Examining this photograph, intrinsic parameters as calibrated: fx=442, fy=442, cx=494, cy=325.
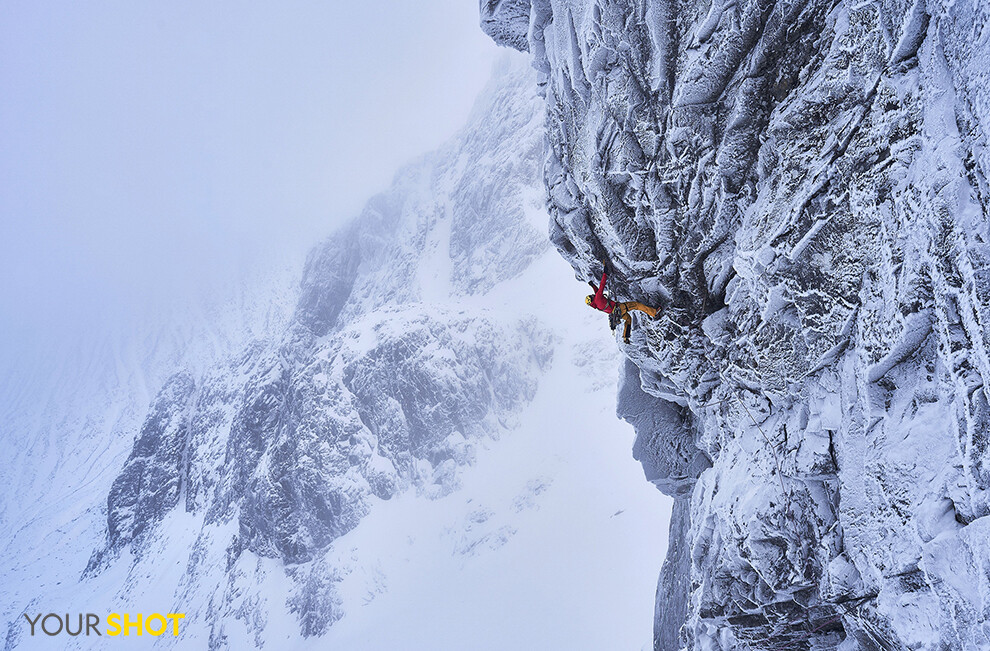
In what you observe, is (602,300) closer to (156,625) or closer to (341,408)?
(341,408)

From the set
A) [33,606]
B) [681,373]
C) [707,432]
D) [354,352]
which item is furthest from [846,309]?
[33,606]

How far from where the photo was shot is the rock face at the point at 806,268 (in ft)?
13.1

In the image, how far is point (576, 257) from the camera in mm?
9930

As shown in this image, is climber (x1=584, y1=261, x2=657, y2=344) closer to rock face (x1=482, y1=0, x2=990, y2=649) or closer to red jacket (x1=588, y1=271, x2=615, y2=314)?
red jacket (x1=588, y1=271, x2=615, y2=314)

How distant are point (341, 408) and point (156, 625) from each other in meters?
35.8

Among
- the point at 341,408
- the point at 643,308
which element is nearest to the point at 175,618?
the point at 341,408

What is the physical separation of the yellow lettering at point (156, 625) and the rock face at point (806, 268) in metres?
70.7

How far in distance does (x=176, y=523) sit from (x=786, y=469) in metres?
84.3

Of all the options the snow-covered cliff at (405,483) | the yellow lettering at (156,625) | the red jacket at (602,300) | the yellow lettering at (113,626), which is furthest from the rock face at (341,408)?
the red jacket at (602,300)

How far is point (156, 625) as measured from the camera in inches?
2184

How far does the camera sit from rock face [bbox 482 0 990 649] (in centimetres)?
400

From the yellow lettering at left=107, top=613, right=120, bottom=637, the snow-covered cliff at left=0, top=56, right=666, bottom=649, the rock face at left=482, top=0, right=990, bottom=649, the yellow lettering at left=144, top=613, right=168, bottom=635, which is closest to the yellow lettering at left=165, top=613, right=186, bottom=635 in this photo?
the yellow lettering at left=144, top=613, right=168, bottom=635

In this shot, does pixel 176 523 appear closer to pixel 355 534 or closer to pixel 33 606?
pixel 33 606

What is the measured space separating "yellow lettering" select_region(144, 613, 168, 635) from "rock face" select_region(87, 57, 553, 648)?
4033mm
